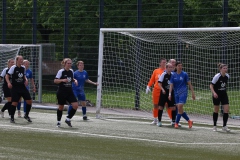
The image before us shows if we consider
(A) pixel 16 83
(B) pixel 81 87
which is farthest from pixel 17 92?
(B) pixel 81 87

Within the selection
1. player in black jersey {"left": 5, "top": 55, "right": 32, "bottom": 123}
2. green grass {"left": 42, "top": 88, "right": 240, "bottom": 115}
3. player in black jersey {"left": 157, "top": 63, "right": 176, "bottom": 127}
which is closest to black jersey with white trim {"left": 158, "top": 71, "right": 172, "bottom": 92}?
player in black jersey {"left": 157, "top": 63, "right": 176, "bottom": 127}

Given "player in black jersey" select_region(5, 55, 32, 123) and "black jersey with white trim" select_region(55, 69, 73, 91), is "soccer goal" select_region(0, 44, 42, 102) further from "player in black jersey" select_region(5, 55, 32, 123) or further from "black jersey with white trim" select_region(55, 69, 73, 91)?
"black jersey with white trim" select_region(55, 69, 73, 91)

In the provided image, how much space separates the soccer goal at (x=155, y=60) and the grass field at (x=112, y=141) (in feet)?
6.47

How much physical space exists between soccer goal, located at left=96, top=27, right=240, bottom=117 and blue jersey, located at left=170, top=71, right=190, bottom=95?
145 centimetres

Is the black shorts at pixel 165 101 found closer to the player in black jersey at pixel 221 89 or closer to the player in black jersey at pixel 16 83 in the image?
the player in black jersey at pixel 221 89

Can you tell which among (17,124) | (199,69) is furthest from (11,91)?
(199,69)

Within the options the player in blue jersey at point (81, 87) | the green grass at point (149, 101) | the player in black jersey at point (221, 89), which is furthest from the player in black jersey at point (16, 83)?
the player in black jersey at point (221, 89)

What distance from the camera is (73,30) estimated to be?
31.9m

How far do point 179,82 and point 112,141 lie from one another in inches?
151

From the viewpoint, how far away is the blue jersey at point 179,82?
18.0 meters

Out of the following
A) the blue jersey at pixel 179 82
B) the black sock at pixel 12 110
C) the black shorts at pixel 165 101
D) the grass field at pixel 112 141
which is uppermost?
the blue jersey at pixel 179 82

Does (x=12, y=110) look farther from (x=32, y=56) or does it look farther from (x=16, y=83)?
(x=32, y=56)

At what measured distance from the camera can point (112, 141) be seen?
14.9m

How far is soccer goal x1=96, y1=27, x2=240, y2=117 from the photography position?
2006 centimetres
